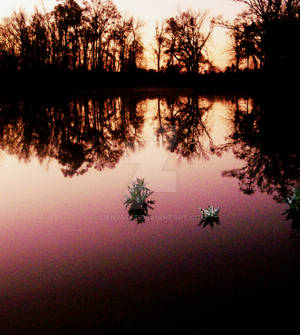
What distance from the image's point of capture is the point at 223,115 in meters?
18.6

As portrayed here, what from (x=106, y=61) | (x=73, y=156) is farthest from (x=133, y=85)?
(x=73, y=156)

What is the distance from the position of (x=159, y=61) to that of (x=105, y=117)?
2105 inches

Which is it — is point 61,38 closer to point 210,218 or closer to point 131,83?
point 131,83

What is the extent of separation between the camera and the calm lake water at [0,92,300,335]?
9.80ft

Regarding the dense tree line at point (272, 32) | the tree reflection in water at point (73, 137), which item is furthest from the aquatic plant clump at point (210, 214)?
the dense tree line at point (272, 32)

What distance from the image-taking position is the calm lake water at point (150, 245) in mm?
2986

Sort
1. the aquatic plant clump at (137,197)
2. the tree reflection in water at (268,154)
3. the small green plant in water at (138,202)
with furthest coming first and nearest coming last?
A: the tree reflection in water at (268,154), the aquatic plant clump at (137,197), the small green plant in water at (138,202)

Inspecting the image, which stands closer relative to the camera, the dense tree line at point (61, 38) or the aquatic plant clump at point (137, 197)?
the aquatic plant clump at point (137, 197)

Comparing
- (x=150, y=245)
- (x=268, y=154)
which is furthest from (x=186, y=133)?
(x=150, y=245)

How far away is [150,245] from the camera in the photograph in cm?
432

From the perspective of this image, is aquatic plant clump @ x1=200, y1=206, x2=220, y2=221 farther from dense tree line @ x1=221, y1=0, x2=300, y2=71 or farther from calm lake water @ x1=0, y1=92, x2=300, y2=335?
dense tree line @ x1=221, y1=0, x2=300, y2=71

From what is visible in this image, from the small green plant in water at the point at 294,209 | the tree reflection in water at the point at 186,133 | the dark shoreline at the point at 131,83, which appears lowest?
the small green plant in water at the point at 294,209

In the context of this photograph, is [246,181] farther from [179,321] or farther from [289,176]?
[179,321]

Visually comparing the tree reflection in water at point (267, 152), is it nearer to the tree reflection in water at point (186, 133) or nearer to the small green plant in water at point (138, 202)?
the tree reflection in water at point (186, 133)
